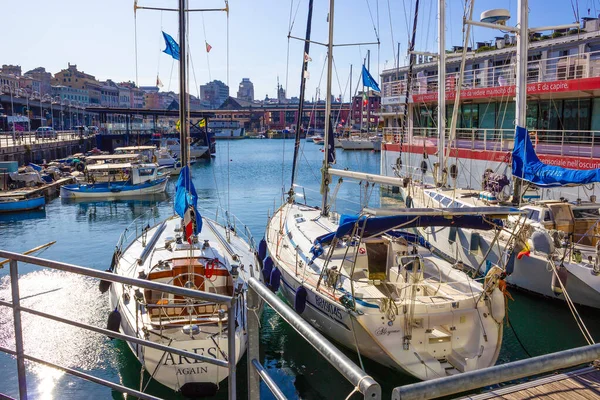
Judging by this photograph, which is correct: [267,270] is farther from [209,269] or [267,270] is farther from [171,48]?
[171,48]

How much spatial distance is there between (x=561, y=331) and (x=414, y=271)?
519 centimetres

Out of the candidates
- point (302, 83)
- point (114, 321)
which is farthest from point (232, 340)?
point (302, 83)

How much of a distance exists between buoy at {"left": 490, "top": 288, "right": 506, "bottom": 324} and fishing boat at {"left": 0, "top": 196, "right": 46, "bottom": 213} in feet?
95.1

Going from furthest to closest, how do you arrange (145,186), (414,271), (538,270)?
(145,186) < (538,270) < (414,271)

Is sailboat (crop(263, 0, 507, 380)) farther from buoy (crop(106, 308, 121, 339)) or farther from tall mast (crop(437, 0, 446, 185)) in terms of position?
tall mast (crop(437, 0, 446, 185))

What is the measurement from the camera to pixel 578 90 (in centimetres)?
2525

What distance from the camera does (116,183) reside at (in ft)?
129

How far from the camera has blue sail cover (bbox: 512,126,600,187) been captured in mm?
16109

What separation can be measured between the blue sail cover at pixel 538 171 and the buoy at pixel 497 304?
6.87m

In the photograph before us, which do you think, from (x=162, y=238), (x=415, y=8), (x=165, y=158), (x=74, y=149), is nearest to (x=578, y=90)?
(x=415, y=8)

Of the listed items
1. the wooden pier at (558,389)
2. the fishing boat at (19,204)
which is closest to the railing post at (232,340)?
the wooden pier at (558,389)

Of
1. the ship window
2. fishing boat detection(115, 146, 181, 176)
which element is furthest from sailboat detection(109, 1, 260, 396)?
fishing boat detection(115, 146, 181, 176)

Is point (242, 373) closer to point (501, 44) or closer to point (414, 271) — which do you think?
point (414, 271)

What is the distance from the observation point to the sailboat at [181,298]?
10.2 m
